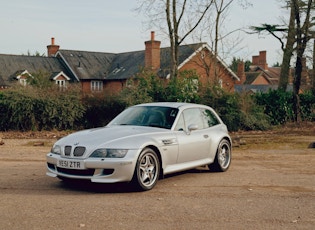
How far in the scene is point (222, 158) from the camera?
10195 mm

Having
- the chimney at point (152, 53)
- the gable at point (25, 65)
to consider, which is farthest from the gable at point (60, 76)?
the chimney at point (152, 53)

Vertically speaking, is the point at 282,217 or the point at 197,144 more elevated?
the point at 197,144

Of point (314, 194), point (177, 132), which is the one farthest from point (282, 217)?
point (177, 132)

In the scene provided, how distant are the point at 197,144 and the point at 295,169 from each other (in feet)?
9.73

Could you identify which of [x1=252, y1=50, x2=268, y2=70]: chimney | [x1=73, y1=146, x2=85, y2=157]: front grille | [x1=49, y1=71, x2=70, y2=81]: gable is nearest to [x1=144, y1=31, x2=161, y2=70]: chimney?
[x1=49, y1=71, x2=70, y2=81]: gable

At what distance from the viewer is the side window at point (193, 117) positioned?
31.0 feet

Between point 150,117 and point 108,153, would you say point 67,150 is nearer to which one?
point 108,153

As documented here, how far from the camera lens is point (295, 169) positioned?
35.3ft

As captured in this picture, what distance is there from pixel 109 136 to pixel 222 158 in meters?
3.28

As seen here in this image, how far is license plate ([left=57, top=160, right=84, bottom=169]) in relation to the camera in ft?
24.6

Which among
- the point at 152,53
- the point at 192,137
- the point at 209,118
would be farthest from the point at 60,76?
the point at 192,137

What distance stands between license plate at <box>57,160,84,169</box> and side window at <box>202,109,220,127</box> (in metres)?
3.47

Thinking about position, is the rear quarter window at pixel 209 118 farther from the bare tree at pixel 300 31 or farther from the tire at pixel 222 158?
the bare tree at pixel 300 31

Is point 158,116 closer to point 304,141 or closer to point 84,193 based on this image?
point 84,193
